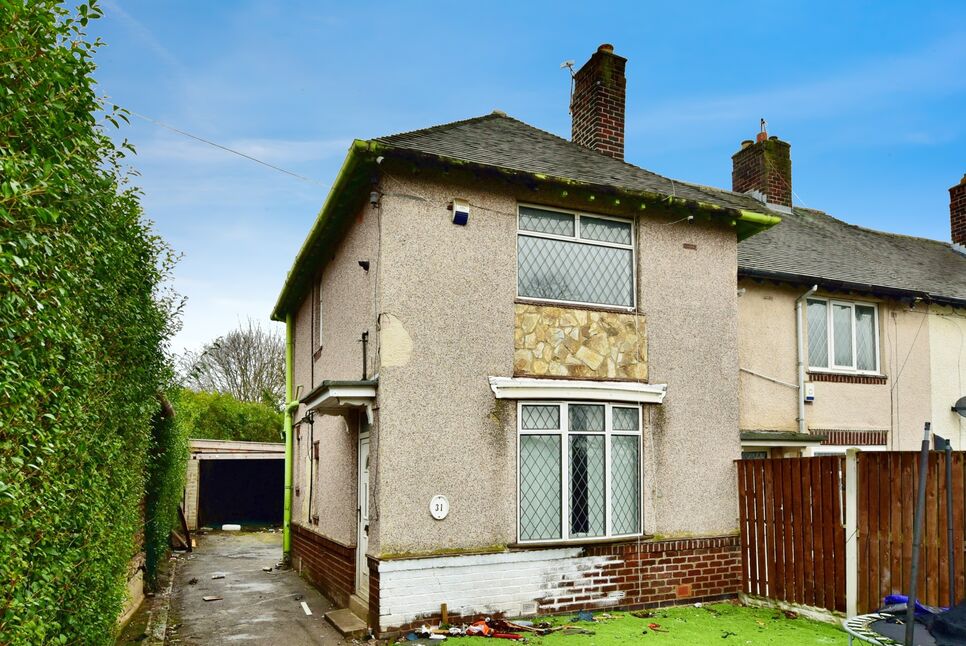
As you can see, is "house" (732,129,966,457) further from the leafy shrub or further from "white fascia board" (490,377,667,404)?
the leafy shrub

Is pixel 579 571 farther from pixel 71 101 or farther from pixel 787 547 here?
pixel 71 101

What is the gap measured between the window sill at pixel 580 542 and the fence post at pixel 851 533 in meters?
2.40

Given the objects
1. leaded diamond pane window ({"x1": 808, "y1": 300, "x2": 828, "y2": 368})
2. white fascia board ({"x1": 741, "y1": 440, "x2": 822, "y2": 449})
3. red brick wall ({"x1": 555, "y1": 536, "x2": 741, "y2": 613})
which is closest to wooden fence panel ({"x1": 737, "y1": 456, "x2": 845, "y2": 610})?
red brick wall ({"x1": 555, "y1": 536, "x2": 741, "y2": 613})

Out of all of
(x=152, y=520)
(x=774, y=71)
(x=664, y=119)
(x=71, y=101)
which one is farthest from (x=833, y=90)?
(x=152, y=520)

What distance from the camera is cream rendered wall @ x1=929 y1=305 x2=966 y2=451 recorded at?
1379cm

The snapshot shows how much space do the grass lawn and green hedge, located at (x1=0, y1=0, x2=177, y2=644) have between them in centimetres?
495

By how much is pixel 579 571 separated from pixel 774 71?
28.0 ft

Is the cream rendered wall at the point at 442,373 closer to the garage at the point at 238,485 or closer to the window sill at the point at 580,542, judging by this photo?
the window sill at the point at 580,542

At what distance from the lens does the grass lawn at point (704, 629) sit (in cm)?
796

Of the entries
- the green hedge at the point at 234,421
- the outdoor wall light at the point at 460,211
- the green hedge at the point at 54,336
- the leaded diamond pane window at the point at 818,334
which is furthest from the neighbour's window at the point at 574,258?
the green hedge at the point at 234,421

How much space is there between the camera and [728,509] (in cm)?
1034

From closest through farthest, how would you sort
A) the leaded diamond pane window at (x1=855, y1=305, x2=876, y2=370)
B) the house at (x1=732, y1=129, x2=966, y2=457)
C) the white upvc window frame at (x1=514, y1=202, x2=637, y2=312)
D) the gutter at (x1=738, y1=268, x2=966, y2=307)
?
the white upvc window frame at (x1=514, y1=202, x2=637, y2=312)
the gutter at (x1=738, y1=268, x2=966, y2=307)
the house at (x1=732, y1=129, x2=966, y2=457)
the leaded diamond pane window at (x1=855, y1=305, x2=876, y2=370)

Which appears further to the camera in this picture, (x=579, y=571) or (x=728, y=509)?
(x=728, y=509)

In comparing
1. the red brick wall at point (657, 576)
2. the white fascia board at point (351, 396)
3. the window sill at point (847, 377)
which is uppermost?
the window sill at point (847, 377)
